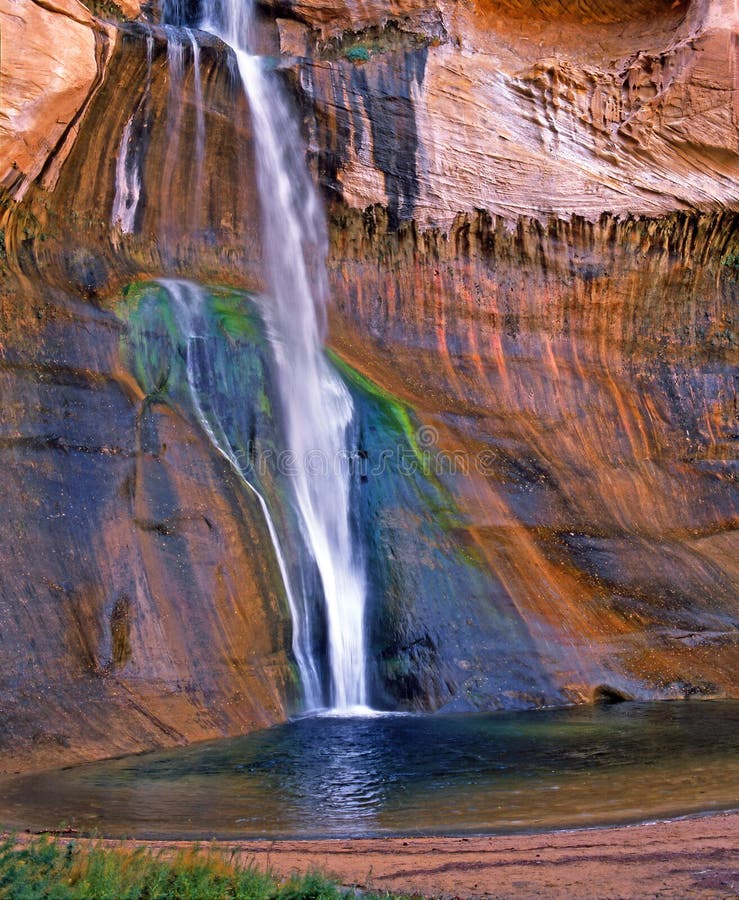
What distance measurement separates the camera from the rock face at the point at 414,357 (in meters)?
10.9

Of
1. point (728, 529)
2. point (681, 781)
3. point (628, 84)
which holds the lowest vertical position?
point (681, 781)

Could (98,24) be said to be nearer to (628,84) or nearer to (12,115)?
(12,115)

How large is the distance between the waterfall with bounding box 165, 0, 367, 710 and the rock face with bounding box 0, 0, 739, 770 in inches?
10.8

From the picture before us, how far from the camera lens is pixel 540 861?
20.8 feet

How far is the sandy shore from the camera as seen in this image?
5844 mm

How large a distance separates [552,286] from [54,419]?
7841mm

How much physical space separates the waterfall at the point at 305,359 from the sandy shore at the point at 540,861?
17.3 feet

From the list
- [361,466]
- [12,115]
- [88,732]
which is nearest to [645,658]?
[361,466]

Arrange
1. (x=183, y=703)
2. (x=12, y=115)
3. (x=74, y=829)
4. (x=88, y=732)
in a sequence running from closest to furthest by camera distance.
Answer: (x=74, y=829)
(x=88, y=732)
(x=183, y=703)
(x=12, y=115)

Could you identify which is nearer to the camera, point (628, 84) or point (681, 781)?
point (681, 781)

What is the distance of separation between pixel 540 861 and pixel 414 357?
9.57 metres

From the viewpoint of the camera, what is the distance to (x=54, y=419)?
37.2ft

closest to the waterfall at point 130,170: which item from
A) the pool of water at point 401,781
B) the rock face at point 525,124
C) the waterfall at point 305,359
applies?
the waterfall at point 305,359

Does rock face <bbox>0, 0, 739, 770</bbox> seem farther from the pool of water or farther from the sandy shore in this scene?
the sandy shore
